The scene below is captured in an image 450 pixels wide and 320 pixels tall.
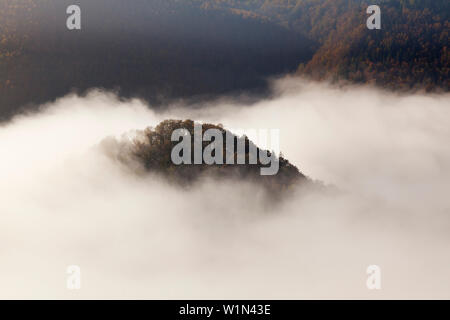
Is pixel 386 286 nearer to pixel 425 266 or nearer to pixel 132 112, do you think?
pixel 425 266

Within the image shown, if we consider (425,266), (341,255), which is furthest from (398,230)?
(341,255)

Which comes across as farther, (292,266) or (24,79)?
(24,79)

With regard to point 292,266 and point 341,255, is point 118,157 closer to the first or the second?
point 292,266

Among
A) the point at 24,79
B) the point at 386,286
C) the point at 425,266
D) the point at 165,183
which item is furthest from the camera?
the point at 24,79

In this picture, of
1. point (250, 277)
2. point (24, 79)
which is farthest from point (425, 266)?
point (24, 79)

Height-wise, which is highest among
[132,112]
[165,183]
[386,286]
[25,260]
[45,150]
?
[132,112]

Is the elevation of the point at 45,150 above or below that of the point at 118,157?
above

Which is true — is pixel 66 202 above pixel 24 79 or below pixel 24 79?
below

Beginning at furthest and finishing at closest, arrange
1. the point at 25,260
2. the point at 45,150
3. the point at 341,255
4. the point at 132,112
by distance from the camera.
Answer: the point at 132,112 < the point at 45,150 < the point at 341,255 < the point at 25,260

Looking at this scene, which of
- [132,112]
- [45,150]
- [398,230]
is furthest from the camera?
[132,112]
